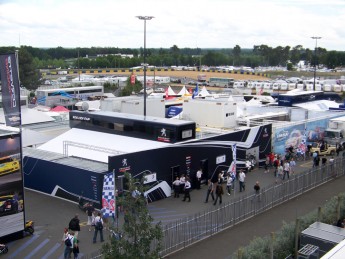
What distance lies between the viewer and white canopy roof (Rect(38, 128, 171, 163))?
67.8 ft

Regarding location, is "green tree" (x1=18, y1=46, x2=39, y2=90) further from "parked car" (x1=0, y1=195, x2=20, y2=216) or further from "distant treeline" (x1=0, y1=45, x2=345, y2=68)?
"distant treeline" (x1=0, y1=45, x2=345, y2=68)

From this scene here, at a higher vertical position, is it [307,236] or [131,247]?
[131,247]

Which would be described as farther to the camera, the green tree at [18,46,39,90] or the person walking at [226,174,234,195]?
the green tree at [18,46,39,90]

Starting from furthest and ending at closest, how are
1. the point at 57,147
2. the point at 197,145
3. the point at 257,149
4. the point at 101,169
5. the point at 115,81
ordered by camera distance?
the point at 115,81, the point at 257,149, the point at 57,147, the point at 197,145, the point at 101,169

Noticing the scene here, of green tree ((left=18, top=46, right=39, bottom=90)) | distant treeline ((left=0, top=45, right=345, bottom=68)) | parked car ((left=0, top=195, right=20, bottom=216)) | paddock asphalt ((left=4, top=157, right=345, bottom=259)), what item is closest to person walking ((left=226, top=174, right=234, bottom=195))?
paddock asphalt ((left=4, top=157, right=345, bottom=259))

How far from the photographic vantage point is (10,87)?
1416cm

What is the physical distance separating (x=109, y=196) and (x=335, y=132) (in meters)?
21.3

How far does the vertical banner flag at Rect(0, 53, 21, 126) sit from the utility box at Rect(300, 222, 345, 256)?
9295mm

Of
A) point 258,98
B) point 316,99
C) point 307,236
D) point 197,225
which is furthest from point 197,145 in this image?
point 258,98

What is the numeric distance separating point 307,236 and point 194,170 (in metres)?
9.40

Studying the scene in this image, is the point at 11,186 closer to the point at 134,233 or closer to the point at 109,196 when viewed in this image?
the point at 109,196

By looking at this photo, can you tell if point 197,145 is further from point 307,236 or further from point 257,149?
point 307,236

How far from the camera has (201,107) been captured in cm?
2833

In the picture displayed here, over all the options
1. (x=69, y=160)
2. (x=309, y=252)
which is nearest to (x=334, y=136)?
(x=69, y=160)
